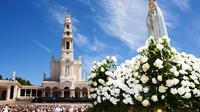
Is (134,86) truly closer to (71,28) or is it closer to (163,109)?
(163,109)

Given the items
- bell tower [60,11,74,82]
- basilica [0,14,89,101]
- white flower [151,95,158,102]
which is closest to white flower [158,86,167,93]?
white flower [151,95,158,102]

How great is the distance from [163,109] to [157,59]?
121 centimetres

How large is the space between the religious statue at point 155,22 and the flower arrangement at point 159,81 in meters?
9.38

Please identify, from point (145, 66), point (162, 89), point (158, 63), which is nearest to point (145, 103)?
point (162, 89)

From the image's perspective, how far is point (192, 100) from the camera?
27.8 ft

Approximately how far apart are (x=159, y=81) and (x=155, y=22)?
1098 cm

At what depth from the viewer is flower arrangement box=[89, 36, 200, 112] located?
8.20 meters

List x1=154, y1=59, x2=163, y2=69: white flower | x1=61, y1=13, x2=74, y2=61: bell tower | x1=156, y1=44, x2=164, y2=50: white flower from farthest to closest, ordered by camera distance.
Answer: x1=61, y1=13, x2=74, y2=61: bell tower, x1=156, y1=44, x2=164, y2=50: white flower, x1=154, y1=59, x2=163, y2=69: white flower

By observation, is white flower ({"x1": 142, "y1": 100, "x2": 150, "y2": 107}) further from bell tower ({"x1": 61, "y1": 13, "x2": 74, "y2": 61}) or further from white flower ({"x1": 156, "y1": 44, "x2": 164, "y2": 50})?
bell tower ({"x1": 61, "y1": 13, "x2": 74, "y2": 61})

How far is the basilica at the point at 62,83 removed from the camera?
8153 cm

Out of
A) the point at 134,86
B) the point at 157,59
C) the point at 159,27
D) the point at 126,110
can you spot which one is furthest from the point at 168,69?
the point at 159,27

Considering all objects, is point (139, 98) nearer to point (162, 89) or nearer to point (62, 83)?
point (162, 89)

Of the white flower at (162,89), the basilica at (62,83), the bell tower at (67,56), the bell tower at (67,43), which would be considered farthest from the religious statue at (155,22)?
the bell tower at (67,43)

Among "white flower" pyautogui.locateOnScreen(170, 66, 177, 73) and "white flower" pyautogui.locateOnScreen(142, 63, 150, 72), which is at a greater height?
"white flower" pyautogui.locateOnScreen(142, 63, 150, 72)
